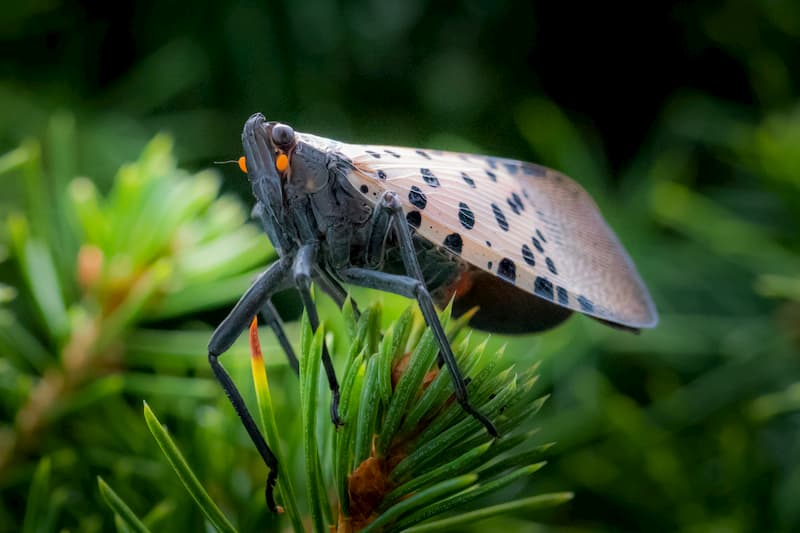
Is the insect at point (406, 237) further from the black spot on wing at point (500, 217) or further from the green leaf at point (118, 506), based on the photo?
the green leaf at point (118, 506)

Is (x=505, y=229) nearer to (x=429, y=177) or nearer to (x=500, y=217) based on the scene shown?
(x=500, y=217)

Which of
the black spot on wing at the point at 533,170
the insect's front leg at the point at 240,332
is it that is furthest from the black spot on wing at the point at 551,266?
the insect's front leg at the point at 240,332

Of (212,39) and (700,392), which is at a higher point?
(212,39)

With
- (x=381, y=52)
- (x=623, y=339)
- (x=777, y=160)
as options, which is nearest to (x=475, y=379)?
(x=623, y=339)

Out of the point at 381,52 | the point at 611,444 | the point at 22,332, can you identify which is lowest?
the point at 611,444

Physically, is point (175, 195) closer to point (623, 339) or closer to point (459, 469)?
point (459, 469)

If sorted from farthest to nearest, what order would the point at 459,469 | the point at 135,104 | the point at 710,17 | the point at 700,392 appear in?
the point at 710,17
the point at 135,104
the point at 700,392
the point at 459,469
